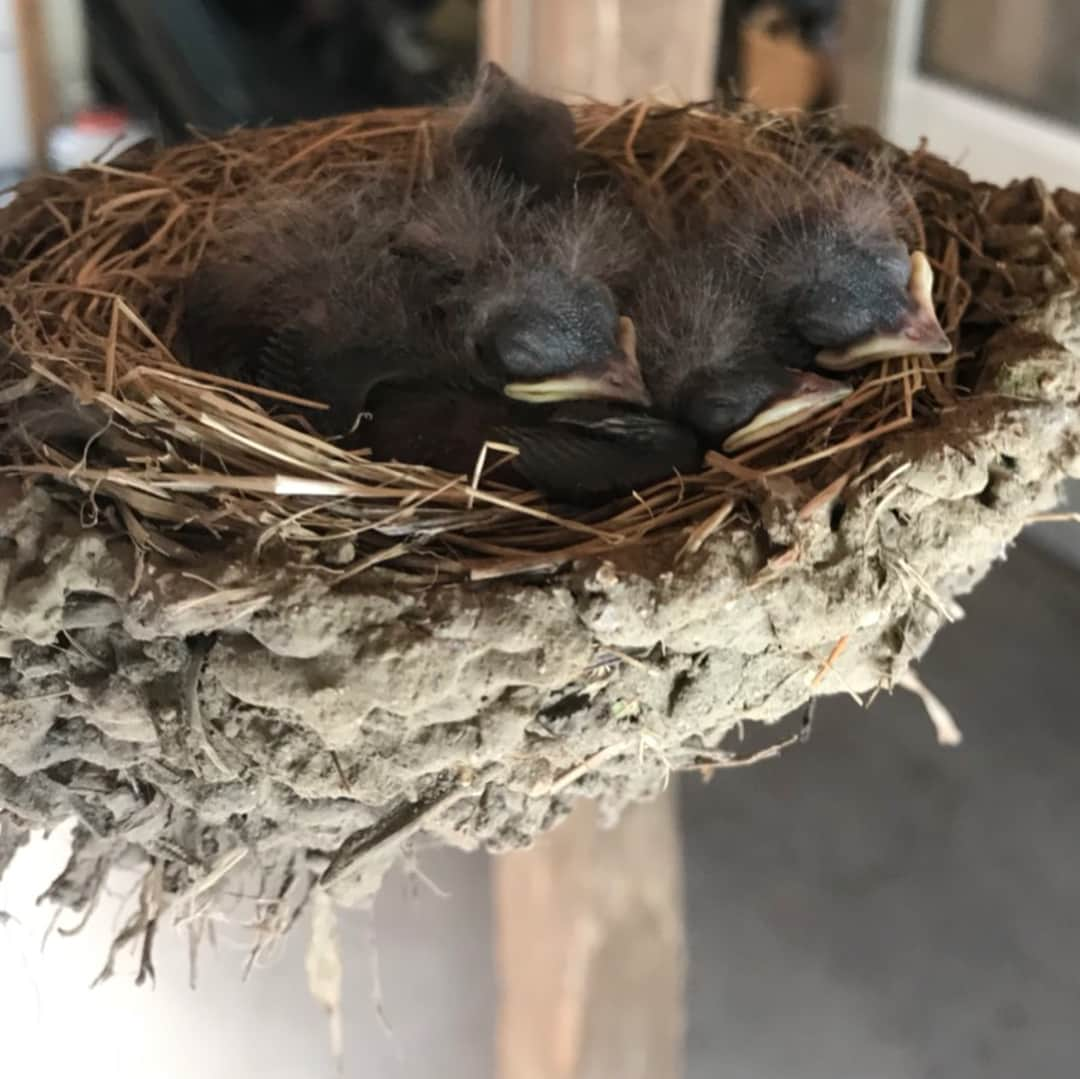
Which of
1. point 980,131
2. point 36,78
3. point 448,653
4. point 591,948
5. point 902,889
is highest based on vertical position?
point 448,653

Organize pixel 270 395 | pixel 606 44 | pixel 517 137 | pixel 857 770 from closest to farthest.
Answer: pixel 270 395 < pixel 517 137 < pixel 606 44 < pixel 857 770

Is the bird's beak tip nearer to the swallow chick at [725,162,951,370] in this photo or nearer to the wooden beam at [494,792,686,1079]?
the swallow chick at [725,162,951,370]

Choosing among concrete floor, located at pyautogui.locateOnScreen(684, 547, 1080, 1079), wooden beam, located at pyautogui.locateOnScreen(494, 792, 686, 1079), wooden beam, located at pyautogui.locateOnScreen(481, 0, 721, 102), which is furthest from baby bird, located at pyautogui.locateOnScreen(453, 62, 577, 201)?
concrete floor, located at pyautogui.locateOnScreen(684, 547, 1080, 1079)

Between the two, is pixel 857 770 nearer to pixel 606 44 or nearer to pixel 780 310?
pixel 606 44

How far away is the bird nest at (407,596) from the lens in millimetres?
588

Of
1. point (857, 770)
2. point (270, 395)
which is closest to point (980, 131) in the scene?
point (857, 770)

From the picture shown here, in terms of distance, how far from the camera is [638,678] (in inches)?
25.1

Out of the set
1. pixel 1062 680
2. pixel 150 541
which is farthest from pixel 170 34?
pixel 150 541

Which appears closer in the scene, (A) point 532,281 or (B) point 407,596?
(B) point 407,596

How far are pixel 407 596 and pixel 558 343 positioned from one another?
20cm

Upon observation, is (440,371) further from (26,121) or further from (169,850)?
(26,121)

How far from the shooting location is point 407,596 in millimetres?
598

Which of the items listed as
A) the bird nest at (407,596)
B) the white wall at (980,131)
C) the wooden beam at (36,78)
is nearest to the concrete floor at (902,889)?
the white wall at (980,131)

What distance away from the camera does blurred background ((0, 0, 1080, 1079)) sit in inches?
73.1
